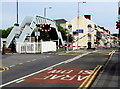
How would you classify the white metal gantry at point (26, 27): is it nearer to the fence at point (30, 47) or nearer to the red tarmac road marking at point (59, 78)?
the fence at point (30, 47)

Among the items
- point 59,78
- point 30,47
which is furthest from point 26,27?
point 59,78

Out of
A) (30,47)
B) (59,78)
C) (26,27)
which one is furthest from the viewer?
(26,27)

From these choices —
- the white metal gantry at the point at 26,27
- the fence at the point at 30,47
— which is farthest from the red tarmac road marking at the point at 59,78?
the white metal gantry at the point at 26,27

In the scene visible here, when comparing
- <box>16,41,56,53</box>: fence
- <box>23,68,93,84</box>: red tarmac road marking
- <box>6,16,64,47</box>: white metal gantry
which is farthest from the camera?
<box>6,16,64,47</box>: white metal gantry

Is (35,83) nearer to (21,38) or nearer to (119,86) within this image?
(119,86)

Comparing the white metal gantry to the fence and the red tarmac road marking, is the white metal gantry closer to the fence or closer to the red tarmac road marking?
the fence

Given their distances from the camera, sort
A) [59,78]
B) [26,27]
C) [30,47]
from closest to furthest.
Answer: [59,78] → [30,47] → [26,27]

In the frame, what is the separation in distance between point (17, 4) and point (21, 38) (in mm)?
19915

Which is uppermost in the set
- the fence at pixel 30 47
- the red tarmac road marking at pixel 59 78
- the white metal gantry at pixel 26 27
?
the white metal gantry at pixel 26 27

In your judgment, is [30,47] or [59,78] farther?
[30,47]

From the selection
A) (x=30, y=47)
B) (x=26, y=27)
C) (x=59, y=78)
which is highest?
(x=26, y=27)

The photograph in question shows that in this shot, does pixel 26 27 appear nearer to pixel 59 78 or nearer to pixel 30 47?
pixel 30 47

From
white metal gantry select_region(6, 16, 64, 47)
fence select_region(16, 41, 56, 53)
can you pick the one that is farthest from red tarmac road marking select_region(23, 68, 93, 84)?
white metal gantry select_region(6, 16, 64, 47)

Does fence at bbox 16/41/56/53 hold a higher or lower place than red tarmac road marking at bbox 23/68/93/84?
higher
